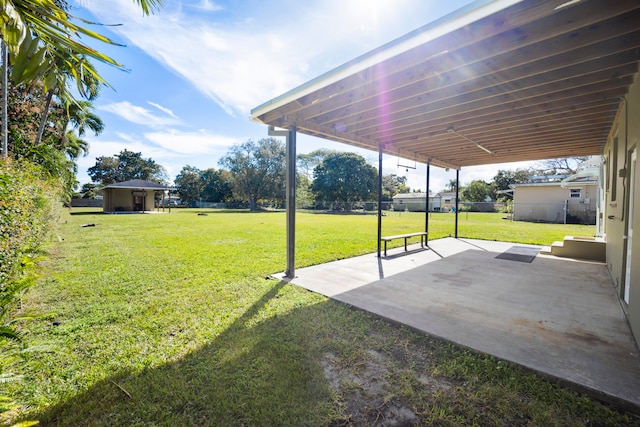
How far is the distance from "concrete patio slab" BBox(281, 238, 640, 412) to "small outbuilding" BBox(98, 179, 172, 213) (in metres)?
26.6

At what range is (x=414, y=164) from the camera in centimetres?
884

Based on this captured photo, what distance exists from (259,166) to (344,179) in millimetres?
11427

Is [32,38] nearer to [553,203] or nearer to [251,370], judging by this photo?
[251,370]

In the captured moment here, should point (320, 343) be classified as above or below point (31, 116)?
below

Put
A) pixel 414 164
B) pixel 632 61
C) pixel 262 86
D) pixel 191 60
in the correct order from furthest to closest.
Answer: pixel 414 164, pixel 262 86, pixel 191 60, pixel 632 61

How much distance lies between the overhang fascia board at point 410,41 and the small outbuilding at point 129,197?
2723 centimetres

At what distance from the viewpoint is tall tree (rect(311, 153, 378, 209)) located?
3634cm

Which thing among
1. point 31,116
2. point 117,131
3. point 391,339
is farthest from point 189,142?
point 391,339

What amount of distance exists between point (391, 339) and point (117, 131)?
47.4 metres

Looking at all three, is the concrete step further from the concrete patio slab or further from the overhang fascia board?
the overhang fascia board

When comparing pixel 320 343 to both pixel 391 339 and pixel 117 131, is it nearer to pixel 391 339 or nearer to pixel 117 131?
pixel 391 339

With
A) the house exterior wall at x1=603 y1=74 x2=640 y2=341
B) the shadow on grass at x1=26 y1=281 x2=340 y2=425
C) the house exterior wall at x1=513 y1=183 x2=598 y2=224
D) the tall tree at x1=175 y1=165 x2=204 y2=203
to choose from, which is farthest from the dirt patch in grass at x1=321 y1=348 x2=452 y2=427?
the tall tree at x1=175 y1=165 x2=204 y2=203

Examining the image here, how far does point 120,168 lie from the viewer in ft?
167

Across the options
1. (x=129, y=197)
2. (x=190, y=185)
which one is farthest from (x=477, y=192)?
(x=190, y=185)
